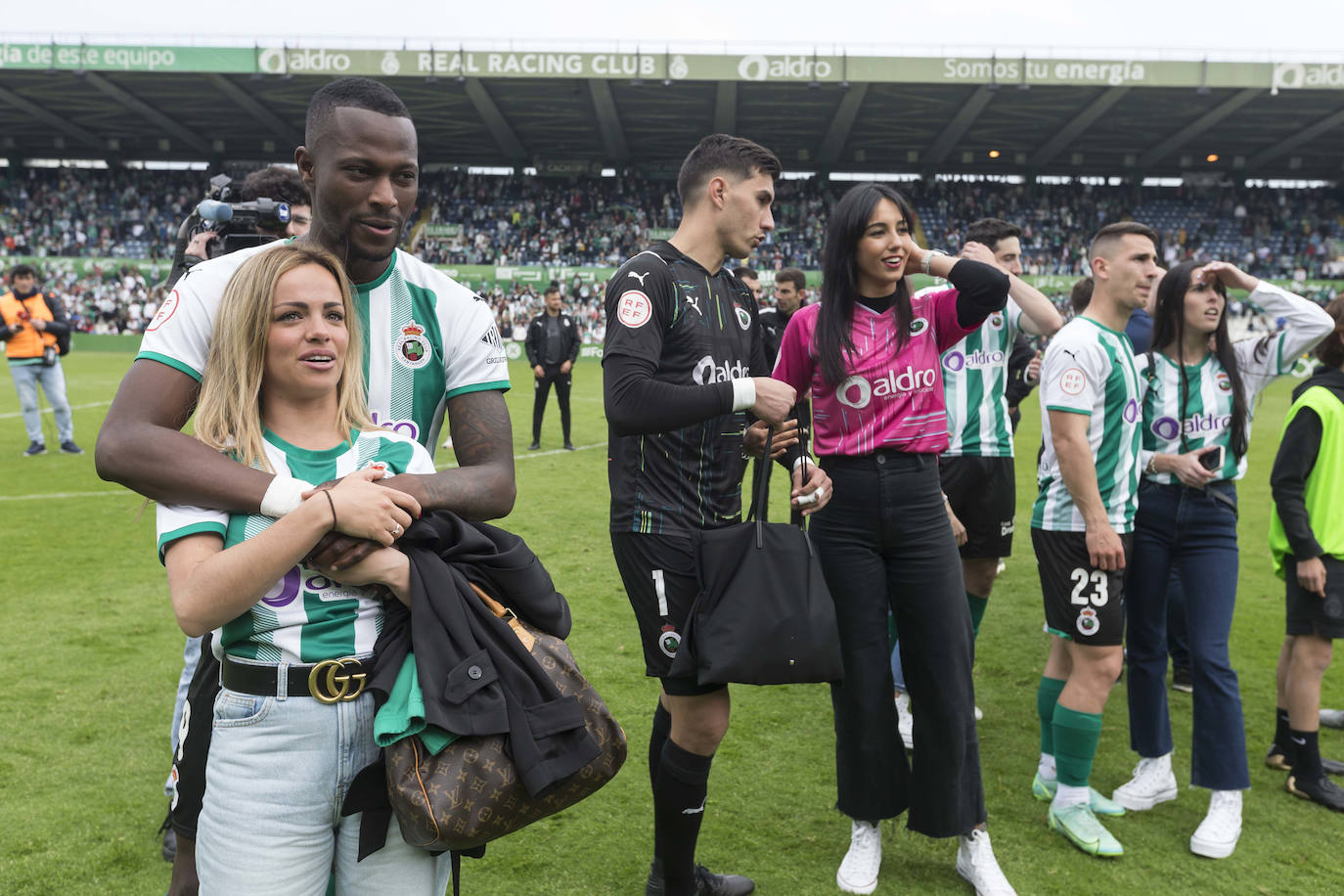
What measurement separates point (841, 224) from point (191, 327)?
219 centimetres

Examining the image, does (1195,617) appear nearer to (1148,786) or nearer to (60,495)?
(1148,786)

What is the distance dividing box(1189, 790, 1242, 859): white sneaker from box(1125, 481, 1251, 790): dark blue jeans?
5cm

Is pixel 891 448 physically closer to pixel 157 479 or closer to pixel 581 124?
pixel 157 479

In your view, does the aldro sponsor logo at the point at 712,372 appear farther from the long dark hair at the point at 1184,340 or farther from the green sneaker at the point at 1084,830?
the green sneaker at the point at 1084,830

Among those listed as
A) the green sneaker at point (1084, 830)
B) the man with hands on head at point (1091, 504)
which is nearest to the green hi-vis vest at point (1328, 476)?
the man with hands on head at point (1091, 504)

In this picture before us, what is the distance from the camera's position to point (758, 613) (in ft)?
9.64

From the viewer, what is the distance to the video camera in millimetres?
3215

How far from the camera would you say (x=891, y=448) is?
336 cm

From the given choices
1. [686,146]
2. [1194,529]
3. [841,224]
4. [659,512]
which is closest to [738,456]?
[659,512]

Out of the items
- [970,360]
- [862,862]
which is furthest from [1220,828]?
[970,360]

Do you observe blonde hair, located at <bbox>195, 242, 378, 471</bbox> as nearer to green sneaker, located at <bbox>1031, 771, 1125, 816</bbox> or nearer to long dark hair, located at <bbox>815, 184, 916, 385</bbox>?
long dark hair, located at <bbox>815, 184, 916, 385</bbox>

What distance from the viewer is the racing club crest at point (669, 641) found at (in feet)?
10.4

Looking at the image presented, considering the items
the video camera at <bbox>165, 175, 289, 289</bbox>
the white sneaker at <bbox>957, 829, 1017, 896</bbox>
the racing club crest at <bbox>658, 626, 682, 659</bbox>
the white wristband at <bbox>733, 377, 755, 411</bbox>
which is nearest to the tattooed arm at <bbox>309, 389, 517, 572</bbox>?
the white wristband at <bbox>733, 377, 755, 411</bbox>

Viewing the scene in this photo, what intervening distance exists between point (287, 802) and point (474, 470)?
726 mm
